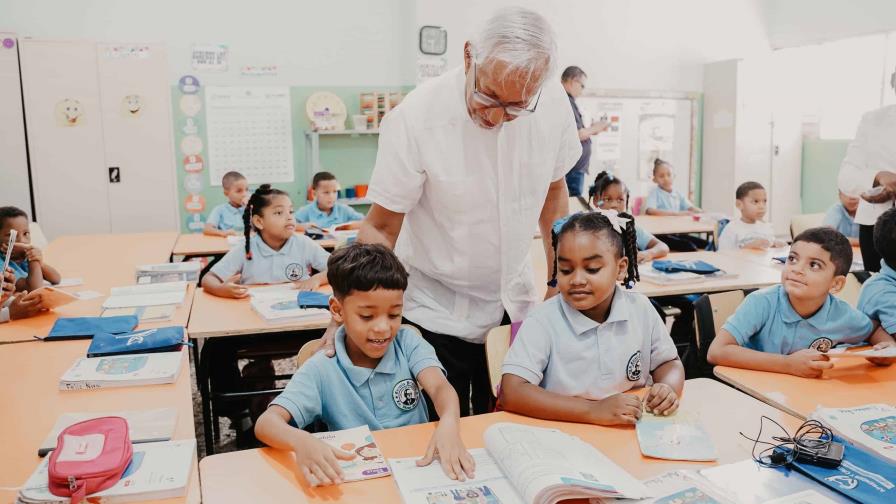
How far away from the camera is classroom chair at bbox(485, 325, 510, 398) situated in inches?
73.2

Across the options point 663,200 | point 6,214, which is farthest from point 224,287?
point 663,200

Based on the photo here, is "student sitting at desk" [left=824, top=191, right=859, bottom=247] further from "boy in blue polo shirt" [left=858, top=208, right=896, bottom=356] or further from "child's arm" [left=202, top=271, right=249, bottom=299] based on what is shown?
"child's arm" [left=202, top=271, right=249, bottom=299]

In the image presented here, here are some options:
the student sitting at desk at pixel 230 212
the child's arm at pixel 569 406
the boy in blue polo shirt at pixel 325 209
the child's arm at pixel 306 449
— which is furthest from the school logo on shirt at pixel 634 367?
the boy in blue polo shirt at pixel 325 209

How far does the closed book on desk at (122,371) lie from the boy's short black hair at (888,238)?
2.19 m

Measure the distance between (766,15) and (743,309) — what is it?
21.9ft

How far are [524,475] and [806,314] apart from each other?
1323 mm

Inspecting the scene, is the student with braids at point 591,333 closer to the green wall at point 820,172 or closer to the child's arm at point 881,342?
the child's arm at point 881,342

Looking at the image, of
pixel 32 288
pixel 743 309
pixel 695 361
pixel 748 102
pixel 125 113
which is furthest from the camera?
pixel 748 102

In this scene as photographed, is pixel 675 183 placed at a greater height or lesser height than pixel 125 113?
lesser

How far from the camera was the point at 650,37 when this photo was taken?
7234 millimetres

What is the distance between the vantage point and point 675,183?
7598 mm

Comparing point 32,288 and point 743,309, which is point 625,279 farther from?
point 32,288

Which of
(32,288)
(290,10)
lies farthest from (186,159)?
(32,288)

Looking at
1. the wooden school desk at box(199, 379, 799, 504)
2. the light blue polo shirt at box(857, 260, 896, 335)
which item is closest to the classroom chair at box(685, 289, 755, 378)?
the light blue polo shirt at box(857, 260, 896, 335)
